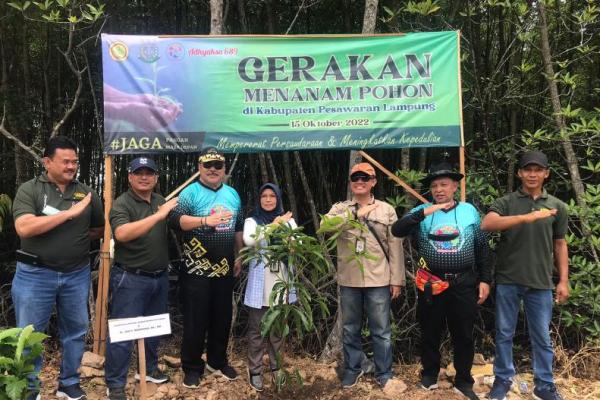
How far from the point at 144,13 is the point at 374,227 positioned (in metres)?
3.70

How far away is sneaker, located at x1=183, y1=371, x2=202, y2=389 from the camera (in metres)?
3.29

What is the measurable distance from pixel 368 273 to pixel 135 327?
1.53 metres

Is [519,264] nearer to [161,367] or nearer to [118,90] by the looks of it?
[161,367]

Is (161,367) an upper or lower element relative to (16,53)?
lower

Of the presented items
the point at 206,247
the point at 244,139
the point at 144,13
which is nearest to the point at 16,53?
the point at 144,13

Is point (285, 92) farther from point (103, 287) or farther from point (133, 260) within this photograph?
point (103, 287)

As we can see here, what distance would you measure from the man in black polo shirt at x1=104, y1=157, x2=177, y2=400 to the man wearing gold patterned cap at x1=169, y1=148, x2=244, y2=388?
0.60ft

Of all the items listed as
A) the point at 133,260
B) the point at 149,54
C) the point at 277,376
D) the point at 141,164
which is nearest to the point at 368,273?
the point at 277,376

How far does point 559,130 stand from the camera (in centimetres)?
404

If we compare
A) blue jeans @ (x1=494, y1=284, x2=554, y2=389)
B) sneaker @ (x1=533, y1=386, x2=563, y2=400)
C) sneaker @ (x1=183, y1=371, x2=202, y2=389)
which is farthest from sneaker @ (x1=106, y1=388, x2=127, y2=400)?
→ sneaker @ (x1=533, y1=386, x2=563, y2=400)

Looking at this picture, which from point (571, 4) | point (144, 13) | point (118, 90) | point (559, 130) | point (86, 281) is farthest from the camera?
point (144, 13)

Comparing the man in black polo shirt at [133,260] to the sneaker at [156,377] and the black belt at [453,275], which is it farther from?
the black belt at [453,275]

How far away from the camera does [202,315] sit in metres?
3.20

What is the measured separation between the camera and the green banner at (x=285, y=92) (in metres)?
3.66
